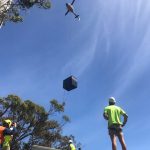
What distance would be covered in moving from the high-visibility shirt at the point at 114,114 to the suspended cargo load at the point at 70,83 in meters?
10.9

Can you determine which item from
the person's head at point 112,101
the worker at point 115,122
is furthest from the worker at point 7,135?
the person's head at point 112,101

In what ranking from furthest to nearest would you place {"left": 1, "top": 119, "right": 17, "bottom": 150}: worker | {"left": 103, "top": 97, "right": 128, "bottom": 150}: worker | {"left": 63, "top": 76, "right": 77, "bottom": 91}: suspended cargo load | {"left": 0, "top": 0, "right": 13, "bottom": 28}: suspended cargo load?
{"left": 0, "top": 0, "right": 13, "bottom": 28}: suspended cargo load, {"left": 63, "top": 76, "right": 77, "bottom": 91}: suspended cargo load, {"left": 1, "top": 119, "right": 17, "bottom": 150}: worker, {"left": 103, "top": 97, "right": 128, "bottom": 150}: worker

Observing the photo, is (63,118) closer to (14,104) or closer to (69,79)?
(14,104)

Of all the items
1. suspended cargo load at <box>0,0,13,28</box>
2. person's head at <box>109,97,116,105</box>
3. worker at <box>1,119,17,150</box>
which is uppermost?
suspended cargo load at <box>0,0,13,28</box>

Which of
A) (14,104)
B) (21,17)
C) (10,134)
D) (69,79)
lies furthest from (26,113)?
(10,134)

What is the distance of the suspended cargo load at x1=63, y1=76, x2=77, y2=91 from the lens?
21.3 m

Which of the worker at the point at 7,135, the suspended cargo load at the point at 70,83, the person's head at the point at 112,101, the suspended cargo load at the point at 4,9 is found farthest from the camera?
the suspended cargo load at the point at 4,9

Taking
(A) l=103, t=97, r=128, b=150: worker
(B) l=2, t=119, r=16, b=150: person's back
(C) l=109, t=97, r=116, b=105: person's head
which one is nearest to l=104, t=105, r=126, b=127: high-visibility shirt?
(A) l=103, t=97, r=128, b=150: worker

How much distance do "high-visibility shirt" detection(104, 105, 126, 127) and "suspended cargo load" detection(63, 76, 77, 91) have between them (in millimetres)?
10866

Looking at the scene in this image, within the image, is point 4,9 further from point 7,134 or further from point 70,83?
point 7,134

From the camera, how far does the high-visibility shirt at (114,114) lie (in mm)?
10188

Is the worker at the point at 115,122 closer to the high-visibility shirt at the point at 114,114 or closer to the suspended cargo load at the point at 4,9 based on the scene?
the high-visibility shirt at the point at 114,114

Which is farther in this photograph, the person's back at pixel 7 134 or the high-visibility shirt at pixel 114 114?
the person's back at pixel 7 134

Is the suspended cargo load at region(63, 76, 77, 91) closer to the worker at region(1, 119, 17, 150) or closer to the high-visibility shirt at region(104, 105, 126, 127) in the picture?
the worker at region(1, 119, 17, 150)
